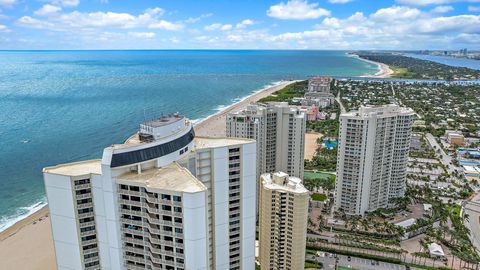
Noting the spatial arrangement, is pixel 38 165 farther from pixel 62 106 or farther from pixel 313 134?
pixel 313 134

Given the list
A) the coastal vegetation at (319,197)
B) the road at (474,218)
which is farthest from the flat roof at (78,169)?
the road at (474,218)

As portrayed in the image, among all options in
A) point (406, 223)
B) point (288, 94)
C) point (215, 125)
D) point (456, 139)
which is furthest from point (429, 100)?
point (406, 223)

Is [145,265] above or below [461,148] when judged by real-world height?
above

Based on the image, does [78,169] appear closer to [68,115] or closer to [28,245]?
[28,245]

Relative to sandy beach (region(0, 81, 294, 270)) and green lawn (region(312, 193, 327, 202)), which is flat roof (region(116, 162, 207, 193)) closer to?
sandy beach (region(0, 81, 294, 270))

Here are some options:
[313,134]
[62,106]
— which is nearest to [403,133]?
[313,134]

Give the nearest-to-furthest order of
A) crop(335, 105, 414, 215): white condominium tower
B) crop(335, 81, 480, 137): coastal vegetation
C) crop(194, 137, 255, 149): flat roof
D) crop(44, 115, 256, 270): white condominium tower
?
crop(44, 115, 256, 270): white condominium tower
crop(194, 137, 255, 149): flat roof
crop(335, 105, 414, 215): white condominium tower
crop(335, 81, 480, 137): coastal vegetation

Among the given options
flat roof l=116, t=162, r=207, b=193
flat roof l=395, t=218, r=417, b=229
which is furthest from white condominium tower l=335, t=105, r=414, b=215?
flat roof l=116, t=162, r=207, b=193
